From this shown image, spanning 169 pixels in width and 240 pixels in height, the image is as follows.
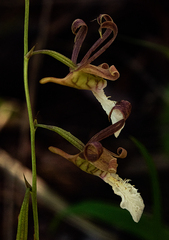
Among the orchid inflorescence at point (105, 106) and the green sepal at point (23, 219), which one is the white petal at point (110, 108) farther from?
the green sepal at point (23, 219)

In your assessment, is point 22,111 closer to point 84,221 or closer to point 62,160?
point 62,160

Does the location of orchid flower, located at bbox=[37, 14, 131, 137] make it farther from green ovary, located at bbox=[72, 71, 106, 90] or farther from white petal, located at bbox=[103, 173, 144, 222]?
white petal, located at bbox=[103, 173, 144, 222]

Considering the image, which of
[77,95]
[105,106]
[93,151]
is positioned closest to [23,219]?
[93,151]

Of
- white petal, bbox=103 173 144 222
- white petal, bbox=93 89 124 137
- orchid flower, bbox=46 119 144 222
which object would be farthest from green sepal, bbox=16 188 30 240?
white petal, bbox=93 89 124 137

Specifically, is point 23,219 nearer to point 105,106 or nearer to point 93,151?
point 93,151

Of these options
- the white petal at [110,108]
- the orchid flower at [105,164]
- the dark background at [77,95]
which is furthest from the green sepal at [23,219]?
the dark background at [77,95]

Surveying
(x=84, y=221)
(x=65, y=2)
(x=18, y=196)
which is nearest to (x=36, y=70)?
(x=65, y=2)

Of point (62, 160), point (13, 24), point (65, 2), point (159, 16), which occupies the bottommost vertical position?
point (62, 160)
